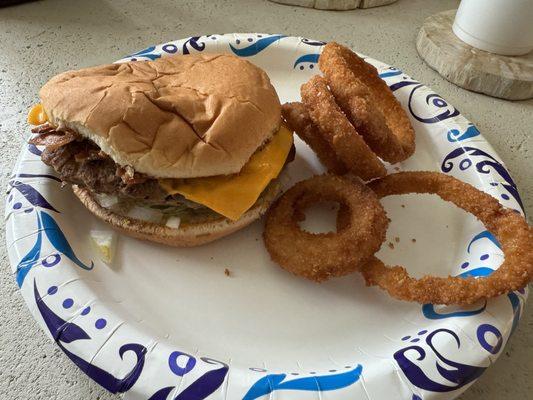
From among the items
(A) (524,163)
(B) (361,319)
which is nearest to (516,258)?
(B) (361,319)

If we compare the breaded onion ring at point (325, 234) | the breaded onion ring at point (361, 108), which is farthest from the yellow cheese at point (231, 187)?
the breaded onion ring at point (361, 108)

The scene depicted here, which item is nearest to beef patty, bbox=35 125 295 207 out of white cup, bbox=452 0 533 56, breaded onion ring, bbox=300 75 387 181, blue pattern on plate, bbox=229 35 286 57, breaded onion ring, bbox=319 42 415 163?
breaded onion ring, bbox=300 75 387 181

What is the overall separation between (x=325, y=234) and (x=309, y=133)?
0.44 meters

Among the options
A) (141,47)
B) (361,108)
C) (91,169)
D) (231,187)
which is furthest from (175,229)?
(141,47)

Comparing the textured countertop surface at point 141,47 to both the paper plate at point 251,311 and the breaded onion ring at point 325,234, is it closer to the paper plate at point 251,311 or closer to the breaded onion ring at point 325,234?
the paper plate at point 251,311

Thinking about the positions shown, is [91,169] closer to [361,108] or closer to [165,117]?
[165,117]

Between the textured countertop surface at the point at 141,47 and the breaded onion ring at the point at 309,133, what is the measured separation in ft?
3.07

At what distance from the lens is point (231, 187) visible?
1635 mm

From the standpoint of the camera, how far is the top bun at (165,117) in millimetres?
1530

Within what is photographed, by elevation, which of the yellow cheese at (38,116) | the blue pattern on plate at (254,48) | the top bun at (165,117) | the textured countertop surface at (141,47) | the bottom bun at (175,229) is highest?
the top bun at (165,117)

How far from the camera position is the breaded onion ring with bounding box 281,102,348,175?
1896 millimetres

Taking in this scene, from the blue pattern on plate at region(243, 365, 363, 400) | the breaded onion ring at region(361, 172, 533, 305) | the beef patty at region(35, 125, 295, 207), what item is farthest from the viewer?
the beef patty at region(35, 125, 295, 207)

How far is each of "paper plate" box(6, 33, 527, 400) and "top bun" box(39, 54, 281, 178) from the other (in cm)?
38

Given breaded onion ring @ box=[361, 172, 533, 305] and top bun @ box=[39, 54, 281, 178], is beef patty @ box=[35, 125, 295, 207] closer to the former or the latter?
top bun @ box=[39, 54, 281, 178]
